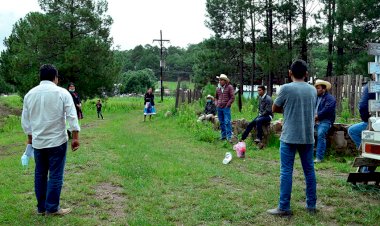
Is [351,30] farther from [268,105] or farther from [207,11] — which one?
[207,11]

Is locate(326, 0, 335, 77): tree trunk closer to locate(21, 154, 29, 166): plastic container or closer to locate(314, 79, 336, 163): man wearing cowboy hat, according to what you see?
locate(314, 79, 336, 163): man wearing cowboy hat

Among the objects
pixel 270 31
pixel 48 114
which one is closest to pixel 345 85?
pixel 48 114

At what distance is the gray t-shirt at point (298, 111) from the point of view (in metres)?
4.79

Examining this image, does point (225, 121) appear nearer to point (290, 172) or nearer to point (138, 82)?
point (290, 172)

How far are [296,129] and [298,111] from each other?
0.21 meters

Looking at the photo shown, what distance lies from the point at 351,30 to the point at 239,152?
1378 cm

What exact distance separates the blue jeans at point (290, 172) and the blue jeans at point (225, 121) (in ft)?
20.1

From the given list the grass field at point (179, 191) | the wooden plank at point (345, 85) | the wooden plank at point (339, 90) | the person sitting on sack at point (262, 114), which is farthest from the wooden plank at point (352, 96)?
the grass field at point (179, 191)

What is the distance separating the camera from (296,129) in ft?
15.7

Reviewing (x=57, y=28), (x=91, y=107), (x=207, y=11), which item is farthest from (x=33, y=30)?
(x=207, y=11)

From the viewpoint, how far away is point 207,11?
35.2m

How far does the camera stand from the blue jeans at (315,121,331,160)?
8.14m

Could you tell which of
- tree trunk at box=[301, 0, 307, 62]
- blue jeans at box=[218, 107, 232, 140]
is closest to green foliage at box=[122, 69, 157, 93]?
tree trunk at box=[301, 0, 307, 62]

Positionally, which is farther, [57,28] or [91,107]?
[91,107]
